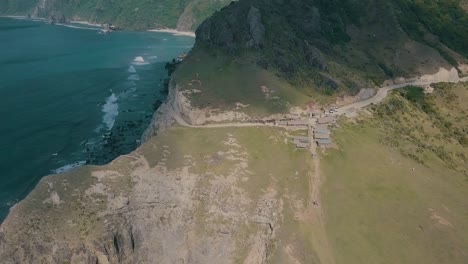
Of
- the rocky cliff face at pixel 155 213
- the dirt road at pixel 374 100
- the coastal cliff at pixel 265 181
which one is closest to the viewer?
the rocky cliff face at pixel 155 213

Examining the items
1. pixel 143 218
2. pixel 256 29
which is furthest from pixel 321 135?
pixel 256 29

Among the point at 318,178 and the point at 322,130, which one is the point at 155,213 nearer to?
the point at 318,178

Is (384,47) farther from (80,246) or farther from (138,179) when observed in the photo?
(80,246)

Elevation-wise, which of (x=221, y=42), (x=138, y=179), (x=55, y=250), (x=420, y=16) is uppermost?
(x=420, y=16)

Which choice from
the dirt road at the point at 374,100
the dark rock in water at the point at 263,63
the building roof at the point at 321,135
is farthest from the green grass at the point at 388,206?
the dark rock in water at the point at 263,63

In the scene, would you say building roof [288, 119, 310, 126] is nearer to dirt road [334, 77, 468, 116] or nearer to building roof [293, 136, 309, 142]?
building roof [293, 136, 309, 142]

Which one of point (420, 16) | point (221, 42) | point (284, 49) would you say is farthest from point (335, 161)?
point (420, 16)

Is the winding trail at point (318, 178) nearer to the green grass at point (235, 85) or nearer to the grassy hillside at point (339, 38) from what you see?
the grassy hillside at point (339, 38)

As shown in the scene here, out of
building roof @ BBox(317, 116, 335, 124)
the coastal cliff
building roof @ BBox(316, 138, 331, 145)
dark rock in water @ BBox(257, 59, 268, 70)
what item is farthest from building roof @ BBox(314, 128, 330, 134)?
dark rock in water @ BBox(257, 59, 268, 70)
